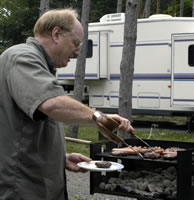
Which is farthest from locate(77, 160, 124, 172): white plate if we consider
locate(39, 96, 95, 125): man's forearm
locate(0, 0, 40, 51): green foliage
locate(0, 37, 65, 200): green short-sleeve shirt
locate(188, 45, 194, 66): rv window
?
locate(0, 0, 40, 51): green foliage

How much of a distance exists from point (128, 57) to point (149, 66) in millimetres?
4729

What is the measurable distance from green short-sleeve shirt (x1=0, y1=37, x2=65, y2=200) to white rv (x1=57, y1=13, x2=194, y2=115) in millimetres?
10915

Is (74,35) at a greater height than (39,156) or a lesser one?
greater

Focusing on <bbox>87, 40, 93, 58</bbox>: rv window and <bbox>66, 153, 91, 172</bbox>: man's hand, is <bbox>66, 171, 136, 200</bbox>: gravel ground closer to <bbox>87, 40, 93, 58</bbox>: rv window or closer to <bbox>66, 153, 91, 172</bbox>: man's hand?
<bbox>66, 153, 91, 172</bbox>: man's hand

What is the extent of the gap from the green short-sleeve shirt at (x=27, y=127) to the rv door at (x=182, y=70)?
10.9m

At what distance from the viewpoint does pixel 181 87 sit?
13305mm

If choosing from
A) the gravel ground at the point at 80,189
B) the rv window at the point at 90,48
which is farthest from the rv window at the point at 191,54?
the gravel ground at the point at 80,189

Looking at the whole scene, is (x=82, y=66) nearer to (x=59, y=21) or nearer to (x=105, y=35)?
(x=105, y=35)

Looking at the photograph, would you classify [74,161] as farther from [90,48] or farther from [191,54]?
[90,48]

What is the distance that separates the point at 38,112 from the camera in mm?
2336

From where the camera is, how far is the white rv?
1330cm

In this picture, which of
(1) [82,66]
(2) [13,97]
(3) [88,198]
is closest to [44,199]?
(2) [13,97]

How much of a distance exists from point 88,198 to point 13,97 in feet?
14.1

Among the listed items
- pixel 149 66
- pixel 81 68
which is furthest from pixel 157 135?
pixel 81 68
